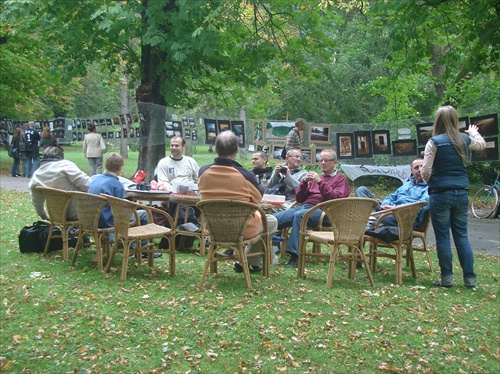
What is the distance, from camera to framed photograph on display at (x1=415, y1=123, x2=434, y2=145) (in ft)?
44.7

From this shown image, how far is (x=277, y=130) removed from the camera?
14.7 meters

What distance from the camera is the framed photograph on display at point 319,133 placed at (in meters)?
14.7

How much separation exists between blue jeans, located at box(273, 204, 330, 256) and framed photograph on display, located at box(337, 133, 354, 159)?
7353mm

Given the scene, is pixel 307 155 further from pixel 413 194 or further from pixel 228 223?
pixel 228 223

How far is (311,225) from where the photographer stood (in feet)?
24.6

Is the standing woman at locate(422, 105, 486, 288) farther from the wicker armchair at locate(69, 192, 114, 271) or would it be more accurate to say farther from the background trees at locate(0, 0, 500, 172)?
the wicker armchair at locate(69, 192, 114, 271)

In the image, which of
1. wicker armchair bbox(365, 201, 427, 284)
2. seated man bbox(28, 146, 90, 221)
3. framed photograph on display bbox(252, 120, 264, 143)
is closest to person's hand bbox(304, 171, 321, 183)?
wicker armchair bbox(365, 201, 427, 284)

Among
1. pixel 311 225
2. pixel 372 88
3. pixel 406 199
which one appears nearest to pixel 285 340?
pixel 311 225

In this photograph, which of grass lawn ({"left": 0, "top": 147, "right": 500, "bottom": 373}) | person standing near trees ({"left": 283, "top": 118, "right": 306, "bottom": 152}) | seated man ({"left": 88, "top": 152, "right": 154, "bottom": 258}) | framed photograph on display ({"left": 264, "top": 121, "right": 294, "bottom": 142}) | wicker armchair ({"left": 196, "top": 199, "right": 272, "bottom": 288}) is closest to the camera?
grass lawn ({"left": 0, "top": 147, "right": 500, "bottom": 373})

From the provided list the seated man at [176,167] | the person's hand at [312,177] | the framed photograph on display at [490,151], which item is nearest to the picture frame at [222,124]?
the seated man at [176,167]

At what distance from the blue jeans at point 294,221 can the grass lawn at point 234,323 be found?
40 centimetres

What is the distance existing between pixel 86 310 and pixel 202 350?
132 cm

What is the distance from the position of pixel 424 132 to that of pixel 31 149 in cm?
1373

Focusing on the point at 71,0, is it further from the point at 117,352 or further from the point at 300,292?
the point at 117,352
